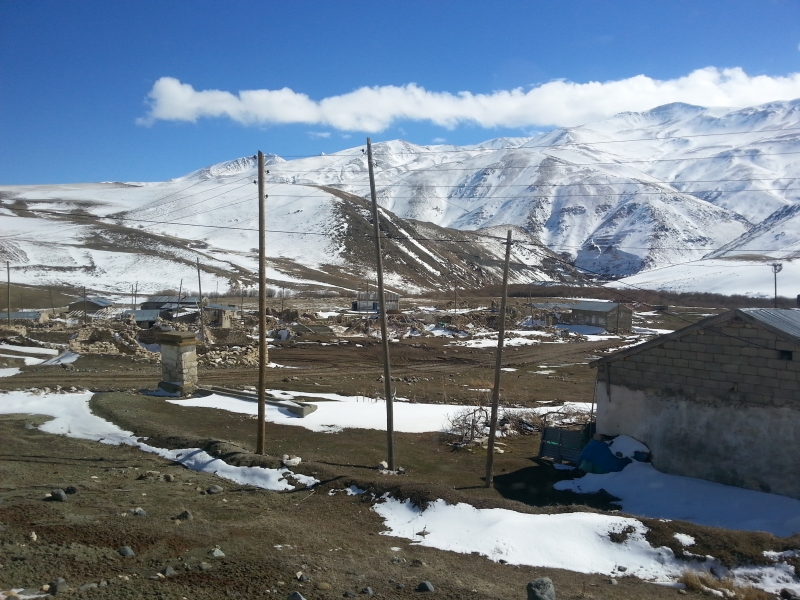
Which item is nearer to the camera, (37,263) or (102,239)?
(37,263)

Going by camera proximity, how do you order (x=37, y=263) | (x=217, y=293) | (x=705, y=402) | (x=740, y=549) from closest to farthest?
1. (x=740, y=549)
2. (x=705, y=402)
3. (x=217, y=293)
4. (x=37, y=263)

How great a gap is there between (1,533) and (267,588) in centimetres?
374

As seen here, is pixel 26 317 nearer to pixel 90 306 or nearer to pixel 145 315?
pixel 145 315

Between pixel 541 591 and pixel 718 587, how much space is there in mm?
3038

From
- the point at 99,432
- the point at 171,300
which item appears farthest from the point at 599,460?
the point at 171,300

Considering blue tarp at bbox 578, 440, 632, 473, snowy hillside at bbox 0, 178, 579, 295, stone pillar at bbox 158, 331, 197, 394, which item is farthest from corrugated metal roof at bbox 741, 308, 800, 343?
snowy hillside at bbox 0, 178, 579, 295

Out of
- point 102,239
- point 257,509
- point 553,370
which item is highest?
point 102,239

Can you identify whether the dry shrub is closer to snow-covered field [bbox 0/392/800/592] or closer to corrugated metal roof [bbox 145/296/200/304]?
snow-covered field [bbox 0/392/800/592]

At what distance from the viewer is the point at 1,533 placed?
7.70 meters

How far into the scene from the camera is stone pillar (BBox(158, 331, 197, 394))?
2138 centimetres

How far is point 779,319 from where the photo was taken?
50.0 feet

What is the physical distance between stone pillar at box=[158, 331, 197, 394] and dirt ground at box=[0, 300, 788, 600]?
130 centimetres

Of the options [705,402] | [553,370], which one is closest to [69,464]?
[705,402]

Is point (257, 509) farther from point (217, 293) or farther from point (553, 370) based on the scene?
point (217, 293)
